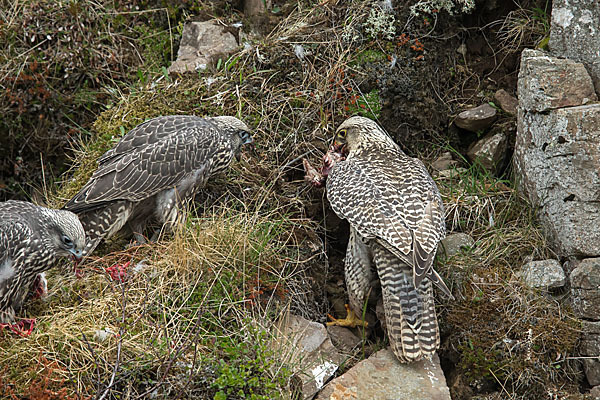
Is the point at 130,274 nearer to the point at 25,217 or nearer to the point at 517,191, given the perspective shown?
the point at 25,217

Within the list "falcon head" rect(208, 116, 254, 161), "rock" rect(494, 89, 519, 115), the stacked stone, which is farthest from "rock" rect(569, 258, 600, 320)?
"falcon head" rect(208, 116, 254, 161)

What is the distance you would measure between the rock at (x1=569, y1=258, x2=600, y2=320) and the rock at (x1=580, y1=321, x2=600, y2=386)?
72 mm

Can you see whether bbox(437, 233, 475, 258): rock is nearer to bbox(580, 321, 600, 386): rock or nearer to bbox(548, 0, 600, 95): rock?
bbox(580, 321, 600, 386): rock

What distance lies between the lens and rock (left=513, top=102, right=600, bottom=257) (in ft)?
16.3

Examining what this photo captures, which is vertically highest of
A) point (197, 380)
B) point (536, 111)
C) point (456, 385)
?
point (536, 111)

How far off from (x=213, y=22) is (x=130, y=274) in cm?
316

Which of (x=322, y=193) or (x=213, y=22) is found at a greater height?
(x=213, y=22)

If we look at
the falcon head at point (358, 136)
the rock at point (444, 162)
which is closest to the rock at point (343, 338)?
the falcon head at point (358, 136)

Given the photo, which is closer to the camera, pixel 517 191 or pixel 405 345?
pixel 405 345

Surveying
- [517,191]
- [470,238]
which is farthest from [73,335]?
[517,191]

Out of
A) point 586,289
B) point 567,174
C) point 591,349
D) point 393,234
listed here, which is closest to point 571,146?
point 567,174

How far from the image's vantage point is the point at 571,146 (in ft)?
16.5

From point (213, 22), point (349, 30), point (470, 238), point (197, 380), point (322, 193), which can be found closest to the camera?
point (197, 380)

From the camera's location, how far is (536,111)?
5.23 metres
